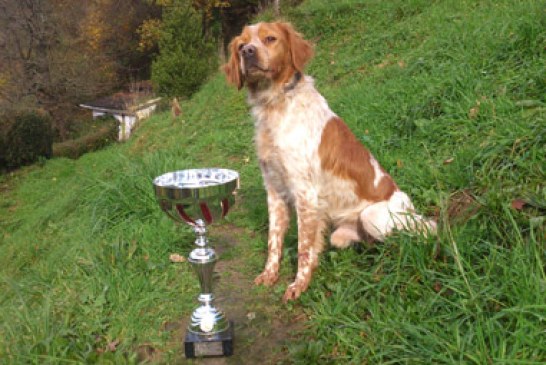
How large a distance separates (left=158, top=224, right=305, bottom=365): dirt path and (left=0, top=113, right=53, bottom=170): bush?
1533 cm

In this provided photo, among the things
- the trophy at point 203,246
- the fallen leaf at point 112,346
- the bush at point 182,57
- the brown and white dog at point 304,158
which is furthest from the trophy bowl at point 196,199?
the bush at point 182,57

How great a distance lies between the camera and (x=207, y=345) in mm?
2479

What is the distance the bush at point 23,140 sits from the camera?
16.2 meters

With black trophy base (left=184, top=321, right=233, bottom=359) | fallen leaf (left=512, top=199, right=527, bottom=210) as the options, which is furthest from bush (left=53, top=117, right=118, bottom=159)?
fallen leaf (left=512, top=199, right=527, bottom=210)

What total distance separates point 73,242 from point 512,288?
3627mm

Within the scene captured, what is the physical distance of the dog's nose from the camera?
2822 mm

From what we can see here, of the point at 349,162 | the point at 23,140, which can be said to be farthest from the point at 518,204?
the point at 23,140

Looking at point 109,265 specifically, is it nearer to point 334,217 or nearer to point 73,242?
point 73,242

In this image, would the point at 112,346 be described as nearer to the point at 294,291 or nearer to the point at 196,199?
the point at 196,199

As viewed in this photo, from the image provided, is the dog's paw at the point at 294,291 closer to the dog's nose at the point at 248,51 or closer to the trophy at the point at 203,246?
the trophy at the point at 203,246

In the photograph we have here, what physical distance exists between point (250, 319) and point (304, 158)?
40.0 inches

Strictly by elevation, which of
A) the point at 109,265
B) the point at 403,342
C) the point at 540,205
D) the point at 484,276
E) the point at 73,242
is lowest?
the point at 73,242

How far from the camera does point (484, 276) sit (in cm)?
231

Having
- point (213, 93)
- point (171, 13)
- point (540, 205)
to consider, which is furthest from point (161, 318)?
point (171, 13)
